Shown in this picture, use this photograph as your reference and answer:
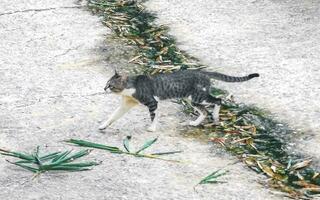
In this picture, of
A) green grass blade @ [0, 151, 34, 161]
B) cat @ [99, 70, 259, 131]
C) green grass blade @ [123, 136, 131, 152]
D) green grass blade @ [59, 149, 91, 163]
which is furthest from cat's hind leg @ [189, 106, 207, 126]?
green grass blade @ [0, 151, 34, 161]

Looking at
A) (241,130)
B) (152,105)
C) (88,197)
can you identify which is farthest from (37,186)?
(241,130)

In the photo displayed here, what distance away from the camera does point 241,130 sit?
6.12 m

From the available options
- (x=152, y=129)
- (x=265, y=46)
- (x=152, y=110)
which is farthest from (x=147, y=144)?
(x=265, y=46)

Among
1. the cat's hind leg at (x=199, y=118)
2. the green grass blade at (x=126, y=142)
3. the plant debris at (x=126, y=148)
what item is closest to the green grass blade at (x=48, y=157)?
the plant debris at (x=126, y=148)

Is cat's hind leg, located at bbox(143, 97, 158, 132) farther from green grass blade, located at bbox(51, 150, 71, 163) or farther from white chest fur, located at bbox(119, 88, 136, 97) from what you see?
green grass blade, located at bbox(51, 150, 71, 163)

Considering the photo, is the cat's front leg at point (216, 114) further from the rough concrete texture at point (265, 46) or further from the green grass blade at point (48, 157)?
the green grass blade at point (48, 157)

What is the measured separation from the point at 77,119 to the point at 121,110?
1.32ft

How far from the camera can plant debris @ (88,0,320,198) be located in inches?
213

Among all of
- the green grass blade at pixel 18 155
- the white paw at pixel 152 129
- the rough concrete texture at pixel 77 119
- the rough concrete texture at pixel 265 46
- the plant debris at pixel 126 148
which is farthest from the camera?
the rough concrete texture at pixel 265 46

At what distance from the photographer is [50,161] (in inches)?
218

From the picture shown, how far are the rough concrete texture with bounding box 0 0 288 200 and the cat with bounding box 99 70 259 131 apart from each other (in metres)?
0.17

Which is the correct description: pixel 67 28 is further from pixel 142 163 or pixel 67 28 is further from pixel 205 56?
pixel 142 163

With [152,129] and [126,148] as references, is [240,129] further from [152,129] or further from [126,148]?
[126,148]

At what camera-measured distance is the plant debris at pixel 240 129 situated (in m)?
5.42
